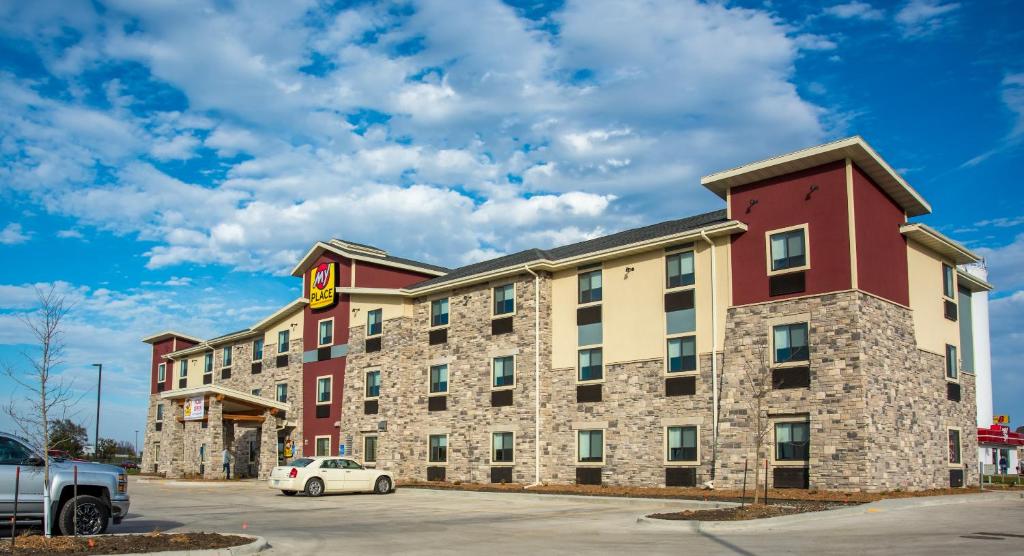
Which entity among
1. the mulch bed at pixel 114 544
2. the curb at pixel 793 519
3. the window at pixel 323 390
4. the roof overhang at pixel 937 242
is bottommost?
the curb at pixel 793 519

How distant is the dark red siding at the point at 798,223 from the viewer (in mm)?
26453

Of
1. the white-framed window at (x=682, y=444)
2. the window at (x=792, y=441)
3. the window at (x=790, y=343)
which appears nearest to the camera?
the window at (x=792, y=441)

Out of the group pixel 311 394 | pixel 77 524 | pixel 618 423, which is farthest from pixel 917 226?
pixel 311 394

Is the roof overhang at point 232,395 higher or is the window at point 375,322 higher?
the window at point 375,322

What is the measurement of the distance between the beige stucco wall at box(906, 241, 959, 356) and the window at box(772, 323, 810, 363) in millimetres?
5305

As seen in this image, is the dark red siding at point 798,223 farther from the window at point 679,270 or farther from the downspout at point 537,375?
the downspout at point 537,375

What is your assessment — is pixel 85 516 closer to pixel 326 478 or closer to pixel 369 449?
pixel 326 478

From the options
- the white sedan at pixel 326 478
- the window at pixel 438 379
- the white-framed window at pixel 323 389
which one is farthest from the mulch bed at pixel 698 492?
the white-framed window at pixel 323 389

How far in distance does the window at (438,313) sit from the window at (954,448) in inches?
808

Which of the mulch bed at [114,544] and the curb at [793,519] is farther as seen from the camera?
the curb at [793,519]

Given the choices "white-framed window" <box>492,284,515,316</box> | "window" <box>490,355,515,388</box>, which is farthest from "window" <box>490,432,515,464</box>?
"white-framed window" <box>492,284,515,316</box>

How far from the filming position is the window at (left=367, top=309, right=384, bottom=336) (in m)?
41.9

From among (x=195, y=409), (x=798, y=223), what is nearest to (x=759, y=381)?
(x=798, y=223)

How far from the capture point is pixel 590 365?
33188 millimetres
